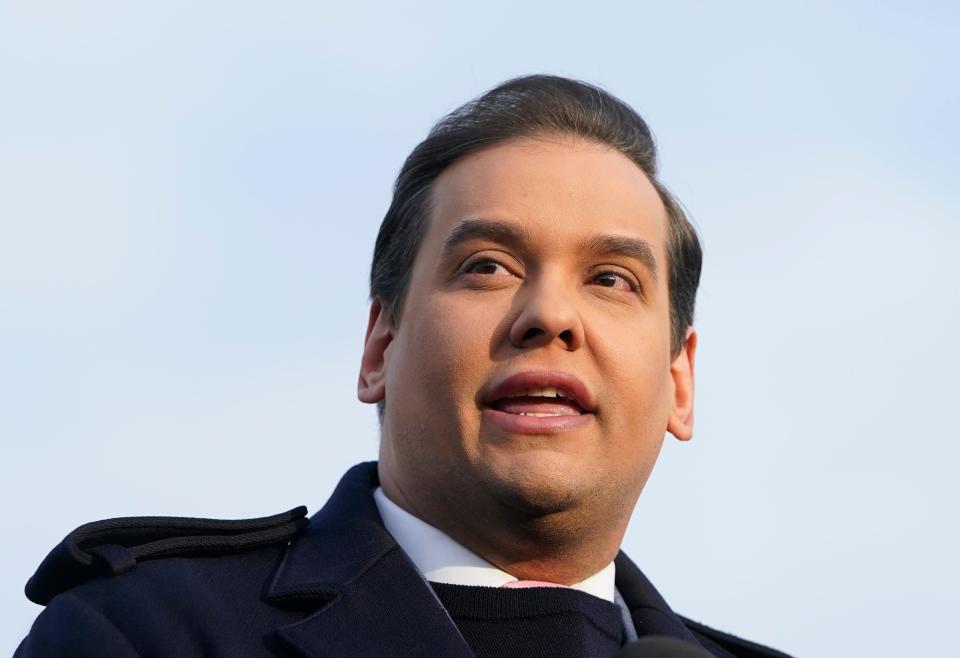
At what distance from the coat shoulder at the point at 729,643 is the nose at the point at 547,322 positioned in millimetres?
1580

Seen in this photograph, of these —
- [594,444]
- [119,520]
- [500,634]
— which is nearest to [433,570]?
[500,634]

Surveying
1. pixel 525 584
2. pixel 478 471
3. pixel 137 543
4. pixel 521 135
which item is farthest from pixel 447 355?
pixel 137 543

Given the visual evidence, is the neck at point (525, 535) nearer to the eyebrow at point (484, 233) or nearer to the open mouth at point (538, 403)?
the open mouth at point (538, 403)

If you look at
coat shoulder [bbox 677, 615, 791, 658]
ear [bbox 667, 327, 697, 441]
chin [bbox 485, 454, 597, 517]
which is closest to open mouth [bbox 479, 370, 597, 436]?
chin [bbox 485, 454, 597, 517]

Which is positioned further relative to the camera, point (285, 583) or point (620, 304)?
point (620, 304)

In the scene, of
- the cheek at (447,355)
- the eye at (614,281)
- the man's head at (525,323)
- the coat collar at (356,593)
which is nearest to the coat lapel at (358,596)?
the coat collar at (356,593)

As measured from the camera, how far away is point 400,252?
5.84 metres

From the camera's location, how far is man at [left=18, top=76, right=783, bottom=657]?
187 inches

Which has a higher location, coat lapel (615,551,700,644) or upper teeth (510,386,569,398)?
upper teeth (510,386,569,398)

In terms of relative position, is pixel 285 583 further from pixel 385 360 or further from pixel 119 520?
pixel 385 360

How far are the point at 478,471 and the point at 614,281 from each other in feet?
2.83

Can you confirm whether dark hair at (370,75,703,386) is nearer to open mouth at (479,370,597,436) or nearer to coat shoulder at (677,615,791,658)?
open mouth at (479,370,597,436)

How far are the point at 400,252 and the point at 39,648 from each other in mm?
2092

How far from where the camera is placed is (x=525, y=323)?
16.5ft
